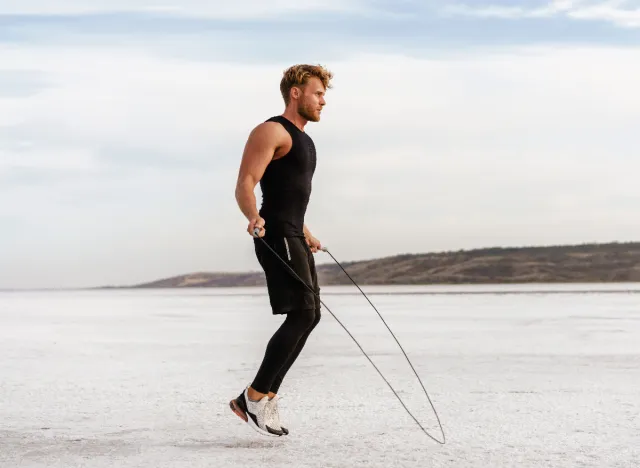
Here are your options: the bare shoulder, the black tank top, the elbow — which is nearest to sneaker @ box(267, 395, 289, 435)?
the black tank top

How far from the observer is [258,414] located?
4.90 meters

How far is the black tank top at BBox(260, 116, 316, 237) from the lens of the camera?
16.5ft

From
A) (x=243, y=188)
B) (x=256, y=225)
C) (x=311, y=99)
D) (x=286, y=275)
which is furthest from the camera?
(x=311, y=99)

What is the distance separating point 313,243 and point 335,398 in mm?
1215

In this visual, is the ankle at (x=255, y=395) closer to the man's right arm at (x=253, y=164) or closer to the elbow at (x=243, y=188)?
the man's right arm at (x=253, y=164)

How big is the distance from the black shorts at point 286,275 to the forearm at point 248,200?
0.16 metres

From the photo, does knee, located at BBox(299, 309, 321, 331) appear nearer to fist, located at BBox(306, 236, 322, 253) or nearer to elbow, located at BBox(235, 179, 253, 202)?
fist, located at BBox(306, 236, 322, 253)

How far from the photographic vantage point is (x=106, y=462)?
14.1 ft

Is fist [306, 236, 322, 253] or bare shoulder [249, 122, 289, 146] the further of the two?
fist [306, 236, 322, 253]

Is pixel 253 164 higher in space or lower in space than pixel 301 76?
lower

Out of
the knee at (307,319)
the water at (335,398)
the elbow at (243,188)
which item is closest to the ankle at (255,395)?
the water at (335,398)

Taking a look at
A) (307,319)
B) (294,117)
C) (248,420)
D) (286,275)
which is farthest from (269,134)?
(248,420)

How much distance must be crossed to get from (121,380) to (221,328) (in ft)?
18.3

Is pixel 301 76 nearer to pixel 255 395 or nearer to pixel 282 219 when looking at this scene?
pixel 282 219
